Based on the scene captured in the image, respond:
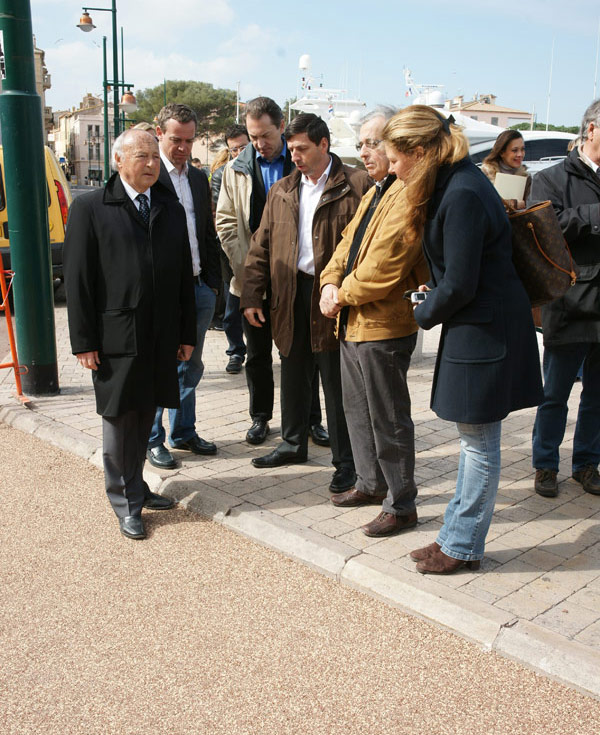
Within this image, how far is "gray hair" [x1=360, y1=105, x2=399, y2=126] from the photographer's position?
418 centimetres

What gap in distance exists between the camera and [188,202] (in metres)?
5.21

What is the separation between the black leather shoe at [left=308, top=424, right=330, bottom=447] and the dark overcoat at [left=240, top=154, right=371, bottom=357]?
2.90 ft

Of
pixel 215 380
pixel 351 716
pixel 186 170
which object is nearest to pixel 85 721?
pixel 351 716

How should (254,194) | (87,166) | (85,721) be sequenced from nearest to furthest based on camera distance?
(85,721) < (254,194) < (87,166)

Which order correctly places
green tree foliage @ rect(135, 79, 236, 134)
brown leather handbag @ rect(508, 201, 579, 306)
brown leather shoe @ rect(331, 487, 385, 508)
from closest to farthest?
brown leather handbag @ rect(508, 201, 579, 306)
brown leather shoe @ rect(331, 487, 385, 508)
green tree foliage @ rect(135, 79, 236, 134)

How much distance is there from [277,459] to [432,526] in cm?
129

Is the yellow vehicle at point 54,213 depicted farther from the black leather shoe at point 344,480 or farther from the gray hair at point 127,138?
the black leather shoe at point 344,480

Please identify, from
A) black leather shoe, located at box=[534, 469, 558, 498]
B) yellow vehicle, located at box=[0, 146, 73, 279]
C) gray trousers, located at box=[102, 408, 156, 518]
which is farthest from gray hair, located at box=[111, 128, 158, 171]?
yellow vehicle, located at box=[0, 146, 73, 279]

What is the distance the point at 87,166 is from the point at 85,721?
131314mm

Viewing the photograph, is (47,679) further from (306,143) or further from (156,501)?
(306,143)

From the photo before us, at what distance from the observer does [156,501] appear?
457 cm

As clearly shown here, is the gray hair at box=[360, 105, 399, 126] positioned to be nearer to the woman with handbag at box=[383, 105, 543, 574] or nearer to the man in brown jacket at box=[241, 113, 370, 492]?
the man in brown jacket at box=[241, 113, 370, 492]

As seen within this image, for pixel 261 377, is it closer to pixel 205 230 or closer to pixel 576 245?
pixel 205 230

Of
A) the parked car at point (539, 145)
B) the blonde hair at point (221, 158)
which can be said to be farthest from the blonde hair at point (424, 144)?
the parked car at point (539, 145)
